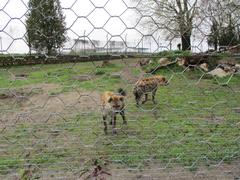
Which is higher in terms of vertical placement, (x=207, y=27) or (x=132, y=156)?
(x=207, y=27)

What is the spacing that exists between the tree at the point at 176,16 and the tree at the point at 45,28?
45cm

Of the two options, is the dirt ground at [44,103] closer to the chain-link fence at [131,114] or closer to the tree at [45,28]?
the chain-link fence at [131,114]

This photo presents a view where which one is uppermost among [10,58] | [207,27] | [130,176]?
[207,27]

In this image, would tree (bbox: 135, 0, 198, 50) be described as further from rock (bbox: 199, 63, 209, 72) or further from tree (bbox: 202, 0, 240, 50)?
rock (bbox: 199, 63, 209, 72)

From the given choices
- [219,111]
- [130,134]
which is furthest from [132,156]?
[219,111]

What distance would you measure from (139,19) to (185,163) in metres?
1.13

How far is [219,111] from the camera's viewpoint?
391 cm

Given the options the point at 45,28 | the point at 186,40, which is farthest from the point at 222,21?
the point at 45,28

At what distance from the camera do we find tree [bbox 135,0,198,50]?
6.02ft

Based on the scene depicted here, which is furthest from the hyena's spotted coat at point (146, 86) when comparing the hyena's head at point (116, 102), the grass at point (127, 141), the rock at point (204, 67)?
the hyena's head at point (116, 102)

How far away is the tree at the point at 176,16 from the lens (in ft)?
6.02

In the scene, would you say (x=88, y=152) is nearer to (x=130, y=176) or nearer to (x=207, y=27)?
(x=130, y=176)

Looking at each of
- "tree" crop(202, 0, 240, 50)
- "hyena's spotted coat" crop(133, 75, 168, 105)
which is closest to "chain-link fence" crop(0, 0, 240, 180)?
"tree" crop(202, 0, 240, 50)

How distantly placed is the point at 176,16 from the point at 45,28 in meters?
0.75
